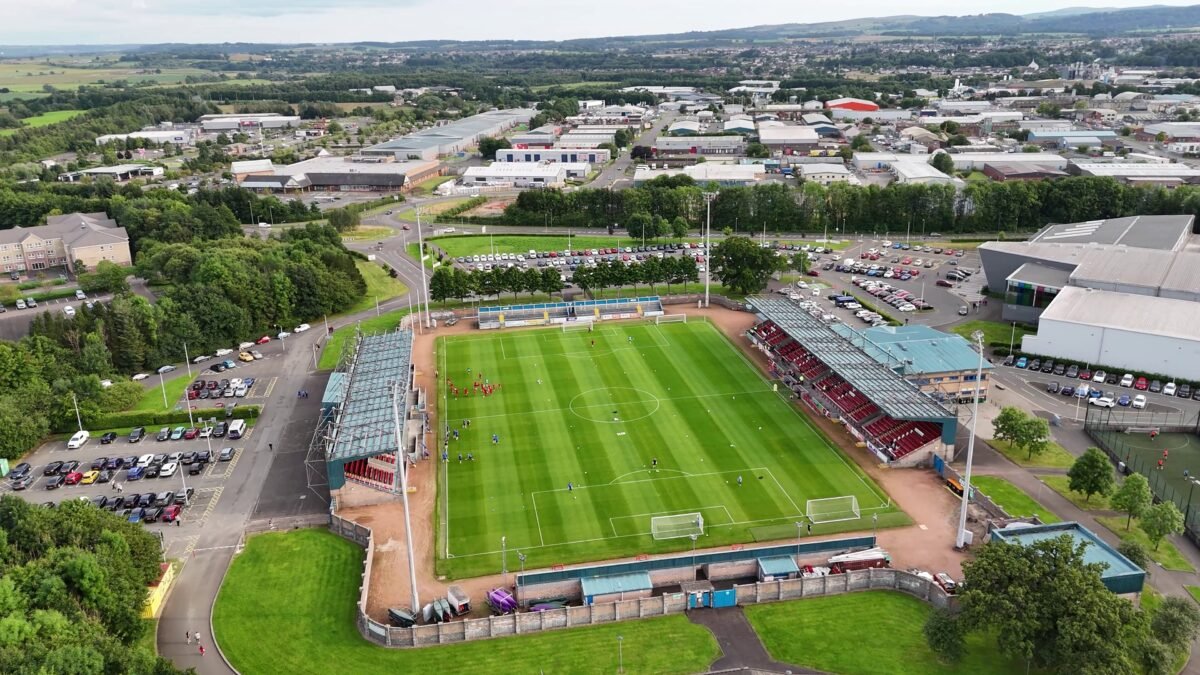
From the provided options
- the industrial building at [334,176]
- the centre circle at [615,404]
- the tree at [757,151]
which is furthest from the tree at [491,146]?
the centre circle at [615,404]

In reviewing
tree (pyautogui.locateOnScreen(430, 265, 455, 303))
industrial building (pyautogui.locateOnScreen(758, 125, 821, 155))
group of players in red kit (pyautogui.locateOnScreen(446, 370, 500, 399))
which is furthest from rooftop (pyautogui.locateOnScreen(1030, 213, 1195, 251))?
industrial building (pyautogui.locateOnScreen(758, 125, 821, 155))

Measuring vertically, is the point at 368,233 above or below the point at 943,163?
below

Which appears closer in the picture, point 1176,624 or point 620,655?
point 1176,624

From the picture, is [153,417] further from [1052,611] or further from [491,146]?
[491,146]

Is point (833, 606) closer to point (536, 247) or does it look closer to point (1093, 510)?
point (1093, 510)

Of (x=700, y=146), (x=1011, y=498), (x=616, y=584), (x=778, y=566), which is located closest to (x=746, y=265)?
(x=1011, y=498)

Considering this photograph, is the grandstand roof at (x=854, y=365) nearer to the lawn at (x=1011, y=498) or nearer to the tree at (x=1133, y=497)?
the lawn at (x=1011, y=498)
